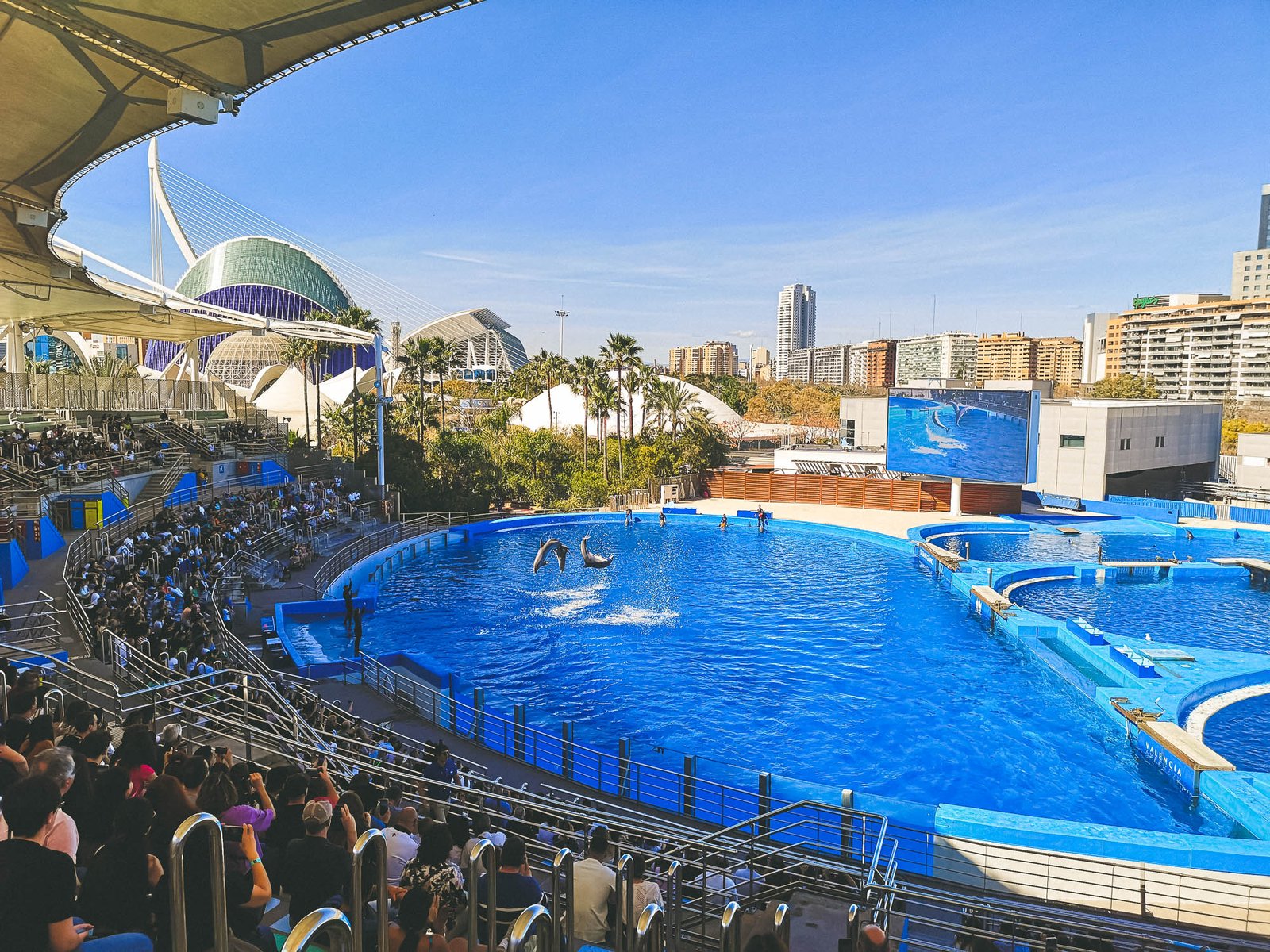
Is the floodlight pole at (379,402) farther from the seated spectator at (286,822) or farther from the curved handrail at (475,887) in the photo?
the curved handrail at (475,887)

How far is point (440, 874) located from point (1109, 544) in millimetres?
40112

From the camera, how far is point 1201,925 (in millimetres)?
9102

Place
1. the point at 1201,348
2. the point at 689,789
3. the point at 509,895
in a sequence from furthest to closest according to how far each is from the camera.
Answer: the point at 1201,348 → the point at 689,789 → the point at 509,895

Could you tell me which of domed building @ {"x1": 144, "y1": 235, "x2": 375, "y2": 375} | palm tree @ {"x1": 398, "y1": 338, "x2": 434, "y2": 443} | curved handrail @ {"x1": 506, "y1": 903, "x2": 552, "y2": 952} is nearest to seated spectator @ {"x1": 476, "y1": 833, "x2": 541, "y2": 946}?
curved handrail @ {"x1": 506, "y1": 903, "x2": 552, "y2": 952}

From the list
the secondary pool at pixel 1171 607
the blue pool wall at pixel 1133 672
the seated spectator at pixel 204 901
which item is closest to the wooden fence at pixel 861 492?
the blue pool wall at pixel 1133 672

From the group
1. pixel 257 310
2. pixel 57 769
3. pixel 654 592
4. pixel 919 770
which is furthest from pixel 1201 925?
pixel 257 310

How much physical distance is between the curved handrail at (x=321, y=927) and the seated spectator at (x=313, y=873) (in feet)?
3.67

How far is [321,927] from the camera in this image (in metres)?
2.38

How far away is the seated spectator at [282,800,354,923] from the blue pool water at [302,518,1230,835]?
11796 mm

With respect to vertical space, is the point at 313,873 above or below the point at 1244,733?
above

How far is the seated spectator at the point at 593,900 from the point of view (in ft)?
15.7

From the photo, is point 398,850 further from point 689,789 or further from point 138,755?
point 689,789

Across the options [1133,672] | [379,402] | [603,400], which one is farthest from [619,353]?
[1133,672]

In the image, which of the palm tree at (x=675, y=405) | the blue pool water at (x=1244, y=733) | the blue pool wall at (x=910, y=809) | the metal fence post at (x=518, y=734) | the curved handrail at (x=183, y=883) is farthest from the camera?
the palm tree at (x=675, y=405)
